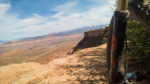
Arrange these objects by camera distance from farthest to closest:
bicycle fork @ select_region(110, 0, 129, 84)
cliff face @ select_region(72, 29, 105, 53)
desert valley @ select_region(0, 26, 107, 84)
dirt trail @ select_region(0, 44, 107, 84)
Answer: cliff face @ select_region(72, 29, 105, 53) < desert valley @ select_region(0, 26, 107, 84) < dirt trail @ select_region(0, 44, 107, 84) < bicycle fork @ select_region(110, 0, 129, 84)

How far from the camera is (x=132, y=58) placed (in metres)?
5.37

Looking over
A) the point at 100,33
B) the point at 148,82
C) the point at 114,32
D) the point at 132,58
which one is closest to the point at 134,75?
the point at 114,32

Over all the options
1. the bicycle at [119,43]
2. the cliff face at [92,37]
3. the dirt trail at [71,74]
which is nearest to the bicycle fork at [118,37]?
the bicycle at [119,43]

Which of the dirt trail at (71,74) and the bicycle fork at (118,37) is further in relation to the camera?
the dirt trail at (71,74)

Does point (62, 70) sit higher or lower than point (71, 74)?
lower

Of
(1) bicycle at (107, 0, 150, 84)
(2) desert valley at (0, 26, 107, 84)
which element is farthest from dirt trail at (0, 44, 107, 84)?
(1) bicycle at (107, 0, 150, 84)

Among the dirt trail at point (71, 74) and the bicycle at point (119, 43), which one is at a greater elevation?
the bicycle at point (119, 43)

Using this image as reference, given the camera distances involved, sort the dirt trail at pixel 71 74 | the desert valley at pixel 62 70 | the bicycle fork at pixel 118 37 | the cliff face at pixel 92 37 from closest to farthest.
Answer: the bicycle fork at pixel 118 37
the dirt trail at pixel 71 74
the desert valley at pixel 62 70
the cliff face at pixel 92 37

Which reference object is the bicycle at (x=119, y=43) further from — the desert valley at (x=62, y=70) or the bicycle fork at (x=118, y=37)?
the desert valley at (x=62, y=70)

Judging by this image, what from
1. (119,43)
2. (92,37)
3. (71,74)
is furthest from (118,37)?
(92,37)

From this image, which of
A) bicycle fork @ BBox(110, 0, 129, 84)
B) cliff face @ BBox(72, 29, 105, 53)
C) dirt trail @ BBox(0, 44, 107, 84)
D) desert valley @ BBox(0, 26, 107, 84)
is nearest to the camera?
bicycle fork @ BBox(110, 0, 129, 84)

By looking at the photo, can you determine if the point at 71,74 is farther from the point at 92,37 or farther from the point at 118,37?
the point at 92,37

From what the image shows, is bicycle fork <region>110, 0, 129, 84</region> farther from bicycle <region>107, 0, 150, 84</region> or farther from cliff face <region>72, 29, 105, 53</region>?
cliff face <region>72, 29, 105, 53</region>

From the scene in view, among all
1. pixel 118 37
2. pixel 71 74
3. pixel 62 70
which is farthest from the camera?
pixel 62 70
